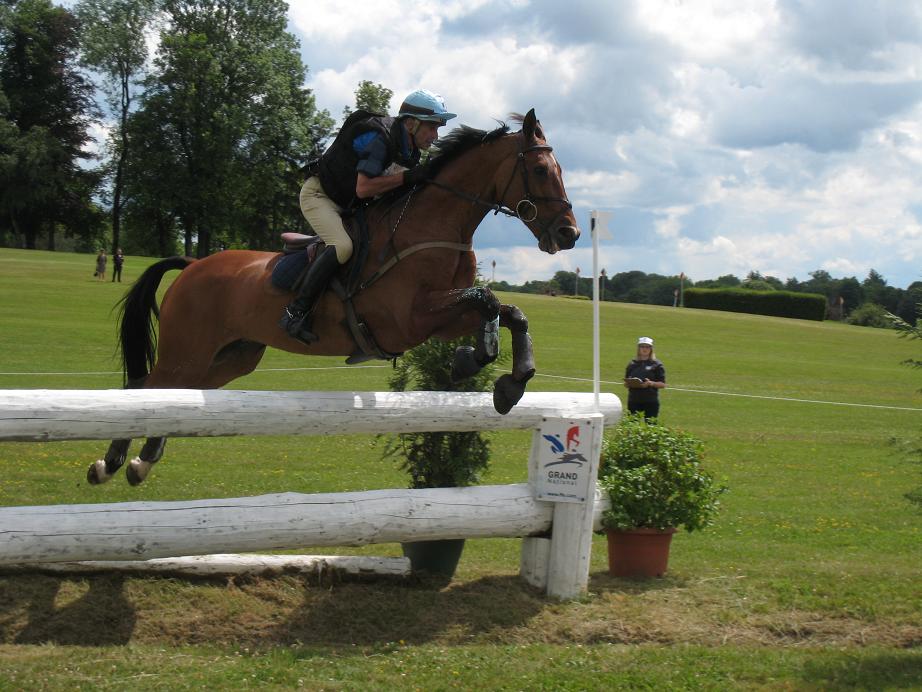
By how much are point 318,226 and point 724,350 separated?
3245cm

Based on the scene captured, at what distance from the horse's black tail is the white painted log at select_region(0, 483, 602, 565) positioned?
2.51 meters

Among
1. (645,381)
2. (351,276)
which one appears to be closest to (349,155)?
(351,276)

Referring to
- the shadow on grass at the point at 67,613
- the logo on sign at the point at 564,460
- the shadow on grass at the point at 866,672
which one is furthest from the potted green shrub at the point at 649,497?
the shadow on grass at the point at 67,613

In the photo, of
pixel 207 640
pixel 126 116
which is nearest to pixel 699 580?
Result: pixel 207 640

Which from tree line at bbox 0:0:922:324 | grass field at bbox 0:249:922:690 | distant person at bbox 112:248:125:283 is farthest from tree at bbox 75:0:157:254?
grass field at bbox 0:249:922:690

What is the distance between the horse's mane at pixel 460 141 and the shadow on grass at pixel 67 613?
3.15 metres

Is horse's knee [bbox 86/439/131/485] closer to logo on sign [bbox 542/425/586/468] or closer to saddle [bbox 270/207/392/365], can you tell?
saddle [bbox 270/207/392/365]

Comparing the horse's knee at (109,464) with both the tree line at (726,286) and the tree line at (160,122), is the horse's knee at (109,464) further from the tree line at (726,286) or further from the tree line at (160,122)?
the tree line at (726,286)

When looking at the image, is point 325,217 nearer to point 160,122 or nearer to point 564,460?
point 564,460

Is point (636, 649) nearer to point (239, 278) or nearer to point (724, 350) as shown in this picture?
point (239, 278)

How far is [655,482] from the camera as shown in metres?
6.21

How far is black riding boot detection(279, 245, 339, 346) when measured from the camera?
5.77m

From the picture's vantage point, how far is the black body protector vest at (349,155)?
18.7ft

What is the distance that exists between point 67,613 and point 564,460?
2963 millimetres
